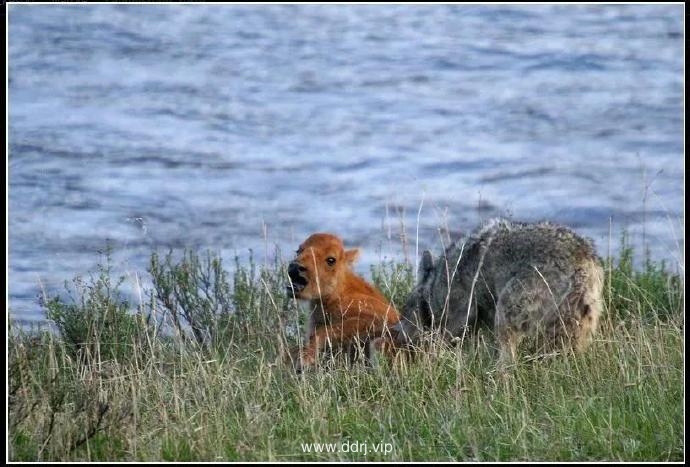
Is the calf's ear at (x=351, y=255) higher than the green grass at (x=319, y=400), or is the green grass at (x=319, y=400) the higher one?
the calf's ear at (x=351, y=255)

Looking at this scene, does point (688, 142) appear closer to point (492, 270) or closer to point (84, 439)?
point (492, 270)

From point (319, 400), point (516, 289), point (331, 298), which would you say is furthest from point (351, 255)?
point (319, 400)

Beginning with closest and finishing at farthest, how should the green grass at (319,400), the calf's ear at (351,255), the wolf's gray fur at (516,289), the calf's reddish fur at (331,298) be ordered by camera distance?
the green grass at (319,400) < the wolf's gray fur at (516,289) < the calf's reddish fur at (331,298) < the calf's ear at (351,255)

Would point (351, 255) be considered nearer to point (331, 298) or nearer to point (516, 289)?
point (331, 298)

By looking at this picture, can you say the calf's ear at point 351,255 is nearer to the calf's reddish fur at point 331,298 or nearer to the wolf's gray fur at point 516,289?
the calf's reddish fur at point 331,298

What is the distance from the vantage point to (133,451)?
25.4ft

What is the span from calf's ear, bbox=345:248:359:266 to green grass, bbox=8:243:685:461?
0.93 m

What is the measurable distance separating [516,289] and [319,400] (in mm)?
1911

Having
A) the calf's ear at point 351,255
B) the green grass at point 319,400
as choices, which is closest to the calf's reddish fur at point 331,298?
the calf's ear at point 351,255

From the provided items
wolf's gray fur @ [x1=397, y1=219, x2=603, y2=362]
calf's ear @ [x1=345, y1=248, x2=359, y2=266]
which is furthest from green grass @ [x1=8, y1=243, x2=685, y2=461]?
calf's ear @ [x1=345, y1=248, x2=359, y2=266]

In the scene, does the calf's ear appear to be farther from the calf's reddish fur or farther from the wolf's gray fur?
the wolf's gray fur

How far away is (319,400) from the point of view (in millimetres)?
8648

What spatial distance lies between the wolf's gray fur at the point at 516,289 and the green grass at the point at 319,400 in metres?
0.23

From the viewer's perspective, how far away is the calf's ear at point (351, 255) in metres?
10.5
